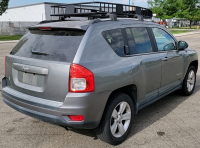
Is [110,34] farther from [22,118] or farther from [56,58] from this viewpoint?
[22,118]

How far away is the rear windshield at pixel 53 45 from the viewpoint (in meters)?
2.98

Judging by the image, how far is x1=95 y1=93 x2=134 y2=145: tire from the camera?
3160 millimetres

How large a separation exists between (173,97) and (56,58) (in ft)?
11.7

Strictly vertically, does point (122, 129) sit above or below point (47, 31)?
below

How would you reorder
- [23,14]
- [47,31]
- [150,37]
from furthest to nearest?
[23,14], [150,37], [47,31]

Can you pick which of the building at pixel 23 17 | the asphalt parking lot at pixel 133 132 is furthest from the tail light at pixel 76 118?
the building at pixel 23 17

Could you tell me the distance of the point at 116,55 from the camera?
3.35 metres

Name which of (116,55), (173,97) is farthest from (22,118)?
(173,97)

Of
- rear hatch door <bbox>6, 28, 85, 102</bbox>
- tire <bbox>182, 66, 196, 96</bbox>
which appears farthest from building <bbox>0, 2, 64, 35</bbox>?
rear hatch door <bbox>6, 28, 85, 102</bbox>

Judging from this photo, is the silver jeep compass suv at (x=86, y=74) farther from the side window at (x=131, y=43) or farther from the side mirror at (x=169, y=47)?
the side mirror at (x=169, y=47)

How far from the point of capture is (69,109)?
2855mm

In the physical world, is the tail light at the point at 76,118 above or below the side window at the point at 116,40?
below

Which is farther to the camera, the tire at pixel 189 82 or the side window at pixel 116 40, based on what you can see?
the tire at pixel 189 82

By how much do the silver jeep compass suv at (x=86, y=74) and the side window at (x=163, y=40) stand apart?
41 centimetres
